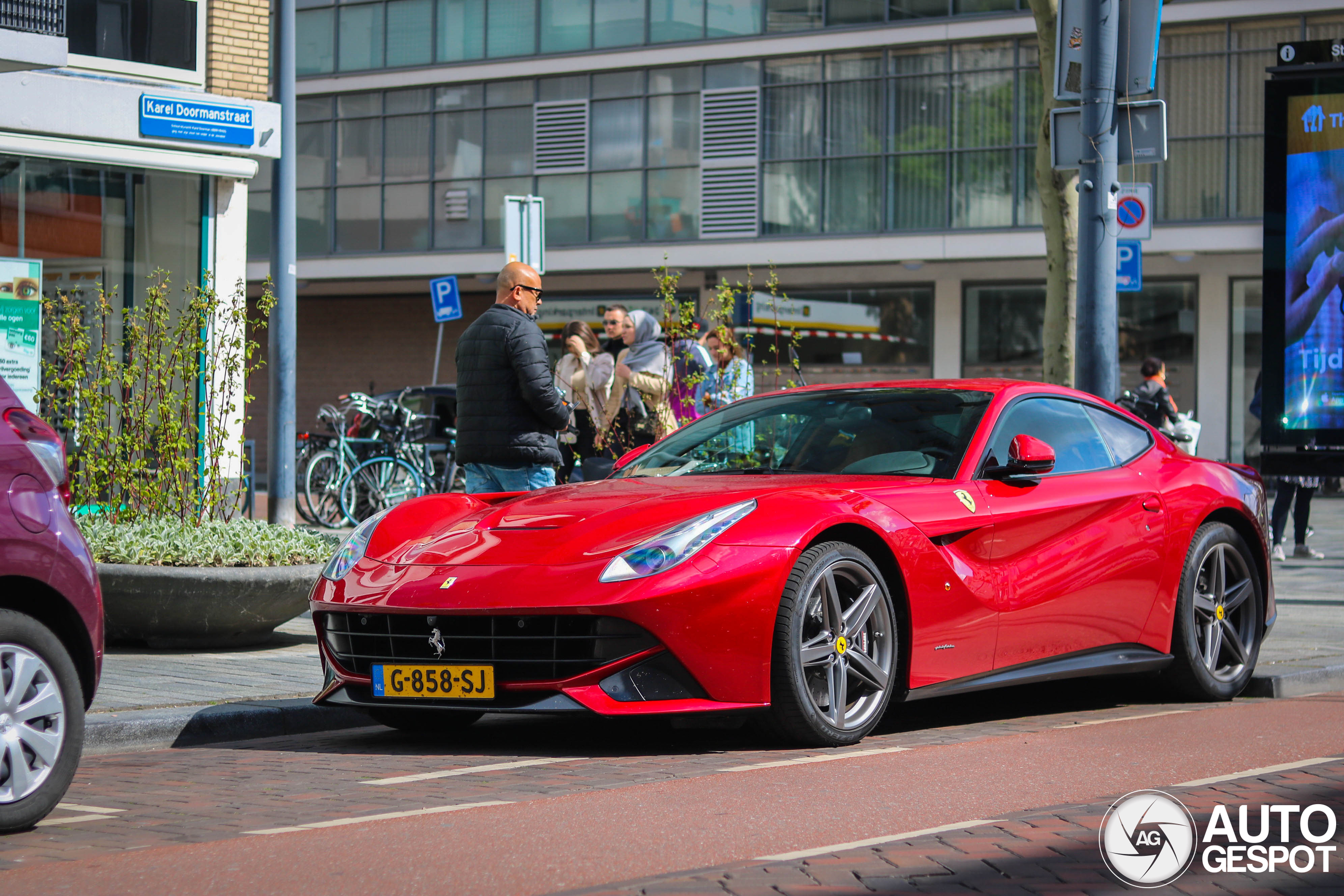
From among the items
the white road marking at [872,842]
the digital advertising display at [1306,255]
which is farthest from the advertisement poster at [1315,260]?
the white road marking at [872,842]

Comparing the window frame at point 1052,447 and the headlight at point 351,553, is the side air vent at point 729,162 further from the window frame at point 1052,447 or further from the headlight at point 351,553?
the headlight at point 351,553

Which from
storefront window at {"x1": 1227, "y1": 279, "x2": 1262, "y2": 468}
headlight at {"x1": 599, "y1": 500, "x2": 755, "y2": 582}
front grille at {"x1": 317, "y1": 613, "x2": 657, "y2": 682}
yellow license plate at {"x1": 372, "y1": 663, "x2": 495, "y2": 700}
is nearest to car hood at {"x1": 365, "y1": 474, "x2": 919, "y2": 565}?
headlight at {"x1": 599, "y1": 500, "x2": 755, "y2": 582}

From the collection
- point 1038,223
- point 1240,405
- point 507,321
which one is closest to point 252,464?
point 507,321

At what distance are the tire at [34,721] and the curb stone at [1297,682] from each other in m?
5.53

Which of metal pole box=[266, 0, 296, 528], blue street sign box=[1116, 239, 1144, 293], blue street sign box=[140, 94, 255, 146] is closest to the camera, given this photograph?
blue street sign box=[140, 94, 255, 146]

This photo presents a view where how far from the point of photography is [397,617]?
6004 millimetres

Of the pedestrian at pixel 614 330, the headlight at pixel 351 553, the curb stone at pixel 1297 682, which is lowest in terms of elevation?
the curb stone at pixel 1297 682

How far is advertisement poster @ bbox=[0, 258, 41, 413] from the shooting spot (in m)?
13.1

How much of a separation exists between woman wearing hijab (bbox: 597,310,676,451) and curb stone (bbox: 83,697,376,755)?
14.4ft

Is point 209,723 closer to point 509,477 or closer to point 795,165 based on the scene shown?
point 509,477

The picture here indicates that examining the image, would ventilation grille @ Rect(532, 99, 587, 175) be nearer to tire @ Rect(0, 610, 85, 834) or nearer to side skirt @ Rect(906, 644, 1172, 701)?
side skirt @ Rect(906, 644, 1172, 701)

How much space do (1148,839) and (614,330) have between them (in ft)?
26.4

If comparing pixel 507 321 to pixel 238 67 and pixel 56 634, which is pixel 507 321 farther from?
pixel 238 67

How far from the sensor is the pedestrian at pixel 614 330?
39.6 ft
